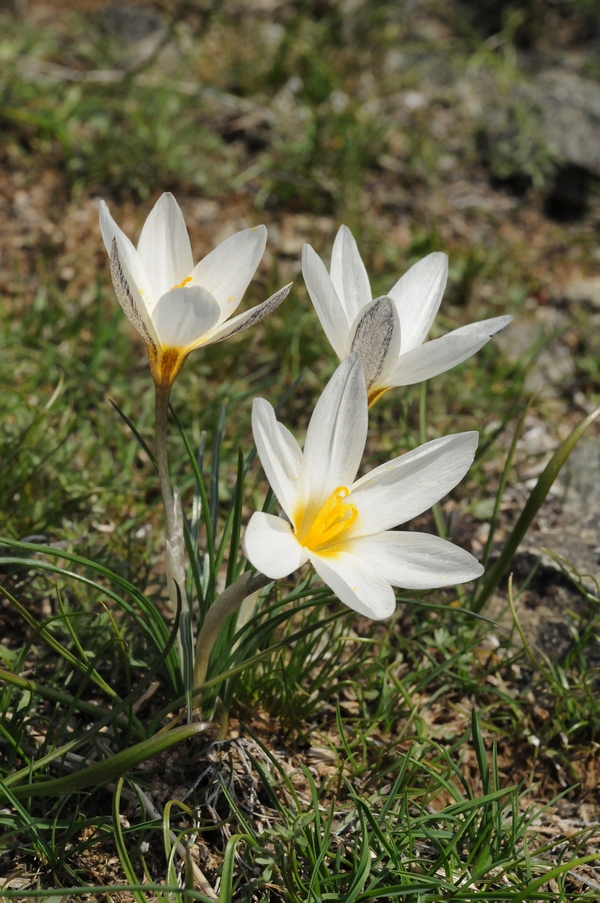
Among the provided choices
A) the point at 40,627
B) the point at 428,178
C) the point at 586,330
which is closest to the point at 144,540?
the point at 40,627

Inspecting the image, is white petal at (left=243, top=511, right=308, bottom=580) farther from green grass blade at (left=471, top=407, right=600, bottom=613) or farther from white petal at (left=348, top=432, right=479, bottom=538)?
green grass blade at (left=471, top=407, right=600, bottom=613)

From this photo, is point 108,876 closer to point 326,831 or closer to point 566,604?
point 326,831

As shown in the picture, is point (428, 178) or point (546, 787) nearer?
point (546, 787)

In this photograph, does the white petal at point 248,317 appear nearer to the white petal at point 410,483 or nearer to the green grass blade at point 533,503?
the white petal at point 410,483

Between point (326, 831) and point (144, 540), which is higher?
point (144, 540)

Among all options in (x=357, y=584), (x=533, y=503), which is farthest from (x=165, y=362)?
(x=533, y=503)

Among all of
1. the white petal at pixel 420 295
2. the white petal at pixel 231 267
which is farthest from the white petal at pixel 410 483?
the white petal at pixel 231 267

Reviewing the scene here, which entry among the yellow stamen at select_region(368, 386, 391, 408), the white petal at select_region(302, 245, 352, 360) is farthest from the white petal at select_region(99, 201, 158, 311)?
the yellow stamen at select_region(368, 386, 391, 408)
